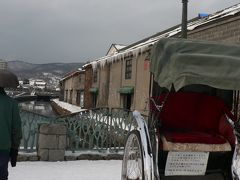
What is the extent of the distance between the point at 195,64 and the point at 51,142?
16.8ft

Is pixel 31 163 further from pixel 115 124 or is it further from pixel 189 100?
pixel 189 100

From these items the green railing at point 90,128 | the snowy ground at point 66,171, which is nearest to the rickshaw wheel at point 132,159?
the snowy ground at point 66,171

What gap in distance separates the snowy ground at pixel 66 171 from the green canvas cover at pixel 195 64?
3411mm

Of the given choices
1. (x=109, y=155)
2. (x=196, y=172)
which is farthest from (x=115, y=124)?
(x=196, y=172)

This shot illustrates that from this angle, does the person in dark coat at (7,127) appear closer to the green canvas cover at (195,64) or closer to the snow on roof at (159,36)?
the green canvas cover at (195,64)

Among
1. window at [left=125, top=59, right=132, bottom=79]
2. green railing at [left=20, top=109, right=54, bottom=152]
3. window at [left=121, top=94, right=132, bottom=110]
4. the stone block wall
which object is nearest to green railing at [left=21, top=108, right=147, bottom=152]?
green railing at [left=20, top=109, right=54, bottom=152]

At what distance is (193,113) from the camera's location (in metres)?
5.35

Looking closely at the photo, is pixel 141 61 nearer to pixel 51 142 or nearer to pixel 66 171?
pixel 51 142

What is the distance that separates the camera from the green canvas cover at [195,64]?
3963 millimetres

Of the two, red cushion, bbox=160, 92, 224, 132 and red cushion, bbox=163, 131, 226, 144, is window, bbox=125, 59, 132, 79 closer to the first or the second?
red cushion, bbox=160, 92, 224, 132

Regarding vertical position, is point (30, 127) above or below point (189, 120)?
below

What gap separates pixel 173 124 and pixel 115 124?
5.07 metres

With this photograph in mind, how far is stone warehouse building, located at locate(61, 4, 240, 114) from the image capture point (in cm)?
1477

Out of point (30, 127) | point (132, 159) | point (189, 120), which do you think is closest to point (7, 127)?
point (132, 159)
